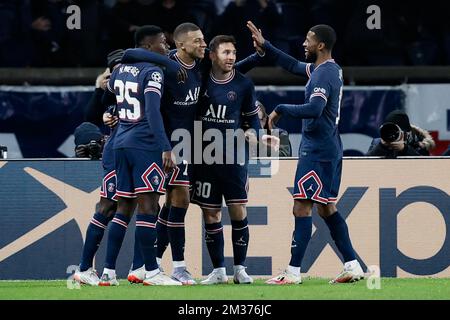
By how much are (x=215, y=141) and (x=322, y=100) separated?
100 cm

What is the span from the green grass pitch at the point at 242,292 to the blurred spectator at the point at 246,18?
536cm

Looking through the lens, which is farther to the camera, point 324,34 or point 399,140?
point 399,140

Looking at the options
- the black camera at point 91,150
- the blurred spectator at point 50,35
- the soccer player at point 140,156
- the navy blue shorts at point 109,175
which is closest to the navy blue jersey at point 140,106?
the soccer player at point 140,156

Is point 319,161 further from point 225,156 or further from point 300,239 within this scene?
point 225,156

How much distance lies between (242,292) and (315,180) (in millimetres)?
1237

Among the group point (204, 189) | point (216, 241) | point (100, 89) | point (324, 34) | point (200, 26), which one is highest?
point (200, 26)

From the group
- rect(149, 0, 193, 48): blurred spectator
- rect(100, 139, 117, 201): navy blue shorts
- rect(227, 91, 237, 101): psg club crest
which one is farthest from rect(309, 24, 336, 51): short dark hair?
rect(149, 0, 193, 48): blurred spectator

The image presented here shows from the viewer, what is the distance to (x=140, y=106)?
34.1ft

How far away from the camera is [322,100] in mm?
10617

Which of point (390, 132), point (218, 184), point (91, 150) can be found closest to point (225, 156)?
point (218, 184)

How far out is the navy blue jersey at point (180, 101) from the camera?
10.8m

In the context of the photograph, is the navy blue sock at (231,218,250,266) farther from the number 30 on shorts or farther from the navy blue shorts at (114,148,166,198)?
the navy blue shorts at (114,148,166,198)

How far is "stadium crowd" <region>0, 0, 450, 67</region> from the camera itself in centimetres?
1591

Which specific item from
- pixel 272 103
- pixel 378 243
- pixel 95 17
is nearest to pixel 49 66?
pixel 95 17
